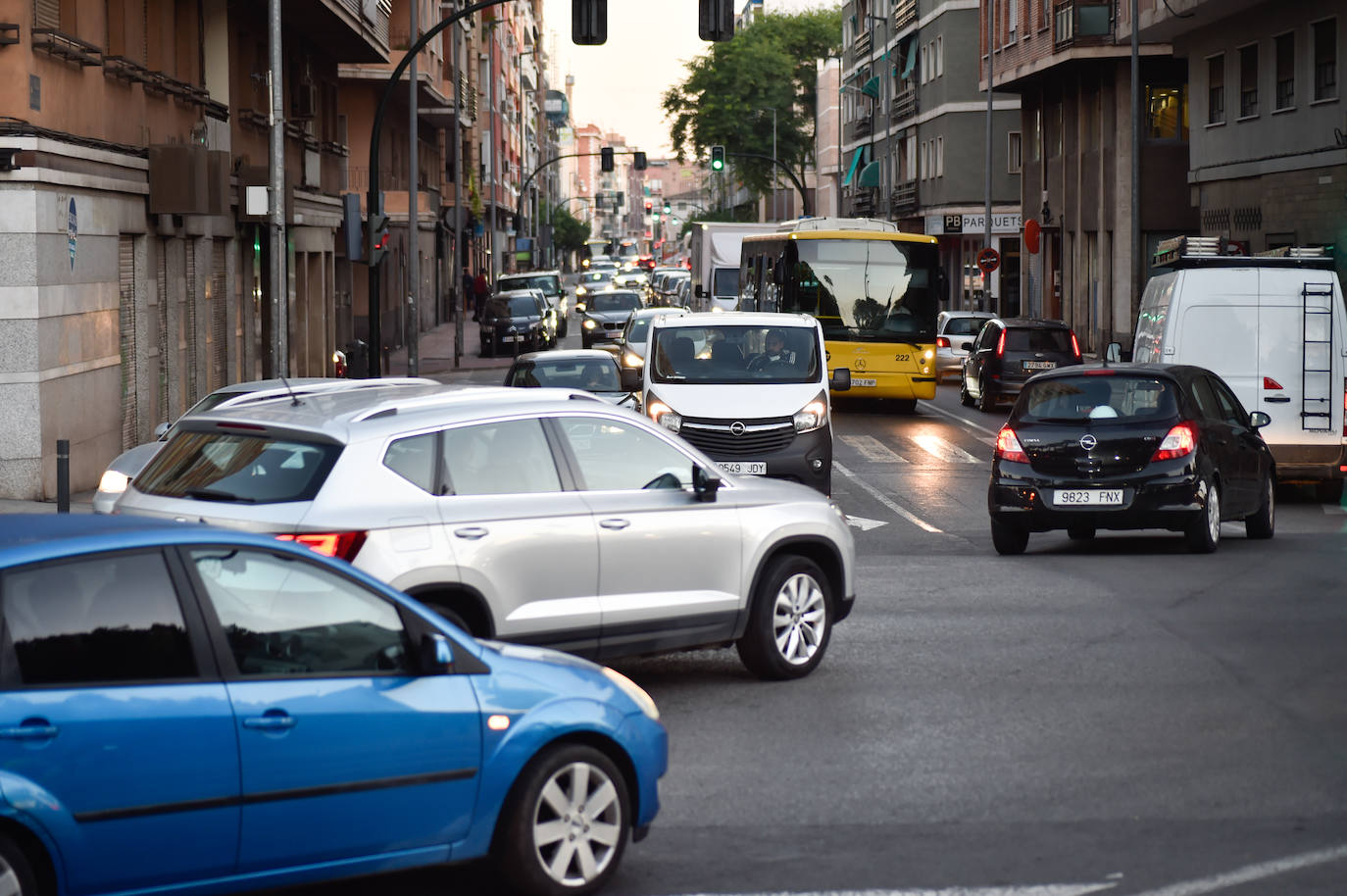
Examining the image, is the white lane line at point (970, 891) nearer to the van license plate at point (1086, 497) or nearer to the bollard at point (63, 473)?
the van license plate at point (1086, 497)

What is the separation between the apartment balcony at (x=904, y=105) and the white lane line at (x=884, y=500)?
2055 inches

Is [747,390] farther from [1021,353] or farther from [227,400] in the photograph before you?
Result: [1021,353]

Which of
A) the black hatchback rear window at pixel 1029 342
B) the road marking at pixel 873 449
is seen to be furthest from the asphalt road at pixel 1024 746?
the black hatchback rear window at pixel 1029 342

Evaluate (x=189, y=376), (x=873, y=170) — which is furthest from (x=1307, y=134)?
(x=873, y=170)

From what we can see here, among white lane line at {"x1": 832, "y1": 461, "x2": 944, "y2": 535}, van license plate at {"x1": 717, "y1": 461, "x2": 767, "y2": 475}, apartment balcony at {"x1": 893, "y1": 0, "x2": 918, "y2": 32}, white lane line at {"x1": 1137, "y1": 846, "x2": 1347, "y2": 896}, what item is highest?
apartment balcony at {"x1": 893, "y1": 0, "x2": 918, "y2": 32}

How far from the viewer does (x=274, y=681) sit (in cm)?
570

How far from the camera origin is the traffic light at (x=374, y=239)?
30844 millimetres

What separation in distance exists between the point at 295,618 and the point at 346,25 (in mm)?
31162

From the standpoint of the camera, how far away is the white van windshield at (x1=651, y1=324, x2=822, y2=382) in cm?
1870

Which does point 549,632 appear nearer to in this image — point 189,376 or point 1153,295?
point 1153,295

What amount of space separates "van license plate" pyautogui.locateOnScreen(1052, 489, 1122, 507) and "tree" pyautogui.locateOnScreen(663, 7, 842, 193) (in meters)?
94.1

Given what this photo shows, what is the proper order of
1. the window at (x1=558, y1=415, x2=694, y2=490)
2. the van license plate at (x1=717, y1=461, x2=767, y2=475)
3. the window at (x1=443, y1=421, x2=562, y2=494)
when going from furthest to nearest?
the van license plate at (x1=717, y1=461, x2=767, y2=475) → the window at (x1=558, y1=415, x2=694, y2=490) → the window at (x1=443, y1=421, x2=562, y2=494)

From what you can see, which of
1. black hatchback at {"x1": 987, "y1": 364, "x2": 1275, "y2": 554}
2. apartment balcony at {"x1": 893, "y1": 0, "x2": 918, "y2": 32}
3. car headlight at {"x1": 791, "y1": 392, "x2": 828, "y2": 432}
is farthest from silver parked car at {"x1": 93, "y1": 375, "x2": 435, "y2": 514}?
apartment balcony at {"x1": 893, "y1": 0, "x2": 918, "y2": 32}

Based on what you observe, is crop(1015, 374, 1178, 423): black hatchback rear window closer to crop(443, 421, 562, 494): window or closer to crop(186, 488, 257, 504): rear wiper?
crop(443, 421, 562, 494): window
